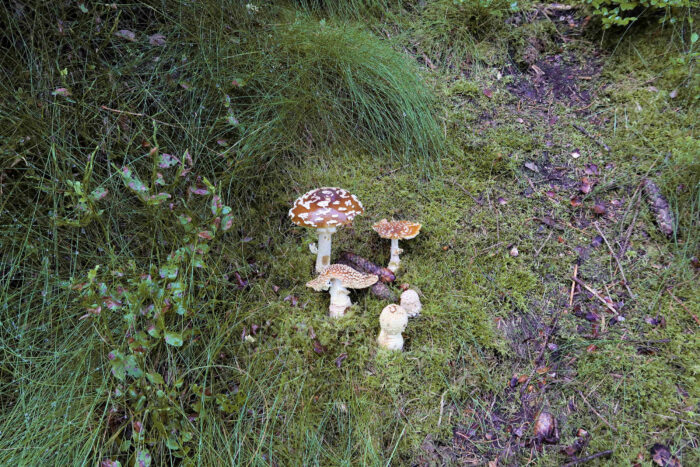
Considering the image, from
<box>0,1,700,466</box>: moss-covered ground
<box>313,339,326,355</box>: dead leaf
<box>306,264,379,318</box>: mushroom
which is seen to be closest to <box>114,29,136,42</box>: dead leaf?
<box>0,1,700,466</box>: moss-covered ground

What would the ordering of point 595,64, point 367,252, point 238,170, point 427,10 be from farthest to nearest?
point 427,10, point 595,64, point 367,252, point 238,170

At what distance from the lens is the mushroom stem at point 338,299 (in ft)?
9.25

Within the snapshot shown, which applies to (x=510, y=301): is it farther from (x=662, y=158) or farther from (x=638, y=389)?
(x=662, y=158)

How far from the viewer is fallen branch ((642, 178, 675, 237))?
118 inches

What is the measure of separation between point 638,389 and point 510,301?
2.87 ft

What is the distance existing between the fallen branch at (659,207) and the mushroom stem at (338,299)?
8.02ft

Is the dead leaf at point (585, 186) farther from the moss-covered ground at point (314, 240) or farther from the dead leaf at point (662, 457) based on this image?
the dead leaf at point (662, 457)

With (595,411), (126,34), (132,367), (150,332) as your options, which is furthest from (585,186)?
(126,34)

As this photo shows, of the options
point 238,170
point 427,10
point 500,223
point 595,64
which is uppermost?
point 427,10

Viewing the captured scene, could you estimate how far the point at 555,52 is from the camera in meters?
4.38

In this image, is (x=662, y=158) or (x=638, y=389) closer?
(x=638, y=389)

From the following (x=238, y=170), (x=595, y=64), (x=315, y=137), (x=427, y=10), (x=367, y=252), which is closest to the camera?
(x=238, y=170)

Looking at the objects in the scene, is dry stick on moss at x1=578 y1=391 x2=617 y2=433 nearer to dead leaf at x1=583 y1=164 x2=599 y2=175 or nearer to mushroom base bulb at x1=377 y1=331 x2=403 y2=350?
mushroom base bulb at x1=377 y1=331 x2=403 y2=350

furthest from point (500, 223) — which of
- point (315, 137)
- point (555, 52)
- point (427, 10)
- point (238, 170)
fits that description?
point (427, 10)
